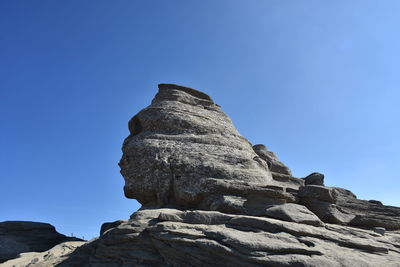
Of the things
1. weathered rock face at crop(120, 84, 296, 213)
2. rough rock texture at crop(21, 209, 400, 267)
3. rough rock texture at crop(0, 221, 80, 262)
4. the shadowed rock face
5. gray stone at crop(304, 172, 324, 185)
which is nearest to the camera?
rough rock texture at crop(21, 209, 400, 267)

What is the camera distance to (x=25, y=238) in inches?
741

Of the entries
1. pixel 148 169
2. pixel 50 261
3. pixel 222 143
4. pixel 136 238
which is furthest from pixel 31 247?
pixel 222 143

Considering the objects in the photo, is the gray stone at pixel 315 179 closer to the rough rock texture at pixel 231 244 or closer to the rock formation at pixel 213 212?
the rock formation at pixel 213 212

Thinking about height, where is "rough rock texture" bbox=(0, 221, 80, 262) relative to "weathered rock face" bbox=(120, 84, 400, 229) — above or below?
below

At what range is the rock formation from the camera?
9.92m

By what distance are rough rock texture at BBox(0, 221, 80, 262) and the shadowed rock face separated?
638 cm

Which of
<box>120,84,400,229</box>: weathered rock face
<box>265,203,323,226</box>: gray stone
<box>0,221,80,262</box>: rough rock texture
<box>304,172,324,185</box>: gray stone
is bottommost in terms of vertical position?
<box>0,221,80,262</box>: rough rock texture

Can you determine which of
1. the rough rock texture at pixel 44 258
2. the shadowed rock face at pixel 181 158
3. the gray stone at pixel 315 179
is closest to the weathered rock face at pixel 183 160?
the shadowed rock face at pixel 181 158

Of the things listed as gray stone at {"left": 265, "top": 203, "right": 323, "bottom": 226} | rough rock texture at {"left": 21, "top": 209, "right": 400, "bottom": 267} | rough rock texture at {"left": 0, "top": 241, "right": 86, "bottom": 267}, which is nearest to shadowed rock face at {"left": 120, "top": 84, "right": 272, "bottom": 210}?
gray stone at {"left": 265, "top": 203, "right": 323, "bottom": 226}

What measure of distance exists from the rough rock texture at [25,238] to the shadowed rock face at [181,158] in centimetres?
638

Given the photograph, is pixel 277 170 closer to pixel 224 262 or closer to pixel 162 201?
pixel 162 201

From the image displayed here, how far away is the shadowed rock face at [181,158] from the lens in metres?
16.8

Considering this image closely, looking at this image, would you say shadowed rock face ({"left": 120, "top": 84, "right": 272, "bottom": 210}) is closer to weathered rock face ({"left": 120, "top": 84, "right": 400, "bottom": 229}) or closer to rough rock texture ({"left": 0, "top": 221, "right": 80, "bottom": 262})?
weathered rock face ({"left": 120, "top": 84, "right": 400, "bottom": 229})

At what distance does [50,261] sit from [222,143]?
1219cm
